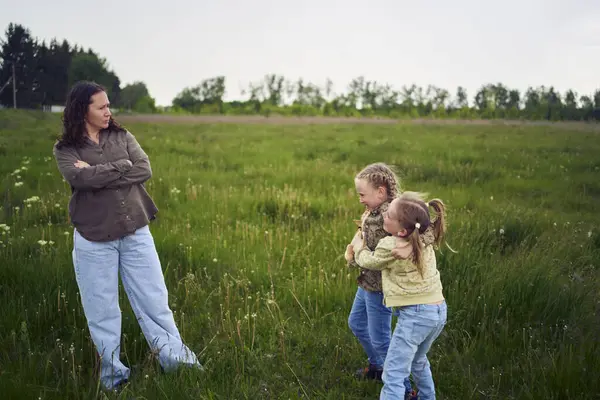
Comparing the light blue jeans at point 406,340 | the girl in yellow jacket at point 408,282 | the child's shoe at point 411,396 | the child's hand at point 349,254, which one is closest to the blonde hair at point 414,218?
the girl in yellow jacket at point 408,282

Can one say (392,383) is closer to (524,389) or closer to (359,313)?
(359,313)

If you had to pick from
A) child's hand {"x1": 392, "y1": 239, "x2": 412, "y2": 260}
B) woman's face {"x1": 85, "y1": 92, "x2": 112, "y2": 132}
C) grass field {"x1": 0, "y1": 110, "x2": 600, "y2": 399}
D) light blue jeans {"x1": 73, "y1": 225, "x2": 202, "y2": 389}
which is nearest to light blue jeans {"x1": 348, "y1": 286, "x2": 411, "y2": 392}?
grass field {"x1": 0, "y1": 110, "x2": 600, "y2": 399}

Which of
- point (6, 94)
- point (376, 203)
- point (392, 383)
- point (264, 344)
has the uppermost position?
point (6, 94)

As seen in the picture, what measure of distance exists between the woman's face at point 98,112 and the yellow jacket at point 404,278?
2.13 meters

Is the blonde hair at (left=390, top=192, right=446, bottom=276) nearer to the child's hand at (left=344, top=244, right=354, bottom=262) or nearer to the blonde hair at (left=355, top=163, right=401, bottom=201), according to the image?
the blonde hair at (left=355, top=163, right=401, bottom=201)

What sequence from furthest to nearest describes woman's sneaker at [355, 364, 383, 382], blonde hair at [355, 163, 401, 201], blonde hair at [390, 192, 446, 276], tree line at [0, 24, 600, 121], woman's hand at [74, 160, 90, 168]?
1. tree line at [0, 24, 600, 121]
2. woman's sneaker at [355, 364, 383, 382]
3. woman's hand at [74, 160, 90, 168]
4. blonde hair at [355, 163, 401, 201]
5. blonde hair at [390, 192, 446, 276]

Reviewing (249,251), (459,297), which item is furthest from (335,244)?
(459,297)

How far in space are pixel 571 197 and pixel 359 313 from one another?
7459mm

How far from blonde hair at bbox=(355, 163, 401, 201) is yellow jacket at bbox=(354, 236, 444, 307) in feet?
1.36

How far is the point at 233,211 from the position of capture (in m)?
7.64

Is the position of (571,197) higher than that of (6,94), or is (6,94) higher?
(6,94)

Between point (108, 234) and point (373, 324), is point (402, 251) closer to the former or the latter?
point (373, 324)

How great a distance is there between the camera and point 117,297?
11.5 feet

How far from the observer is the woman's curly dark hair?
339cm
